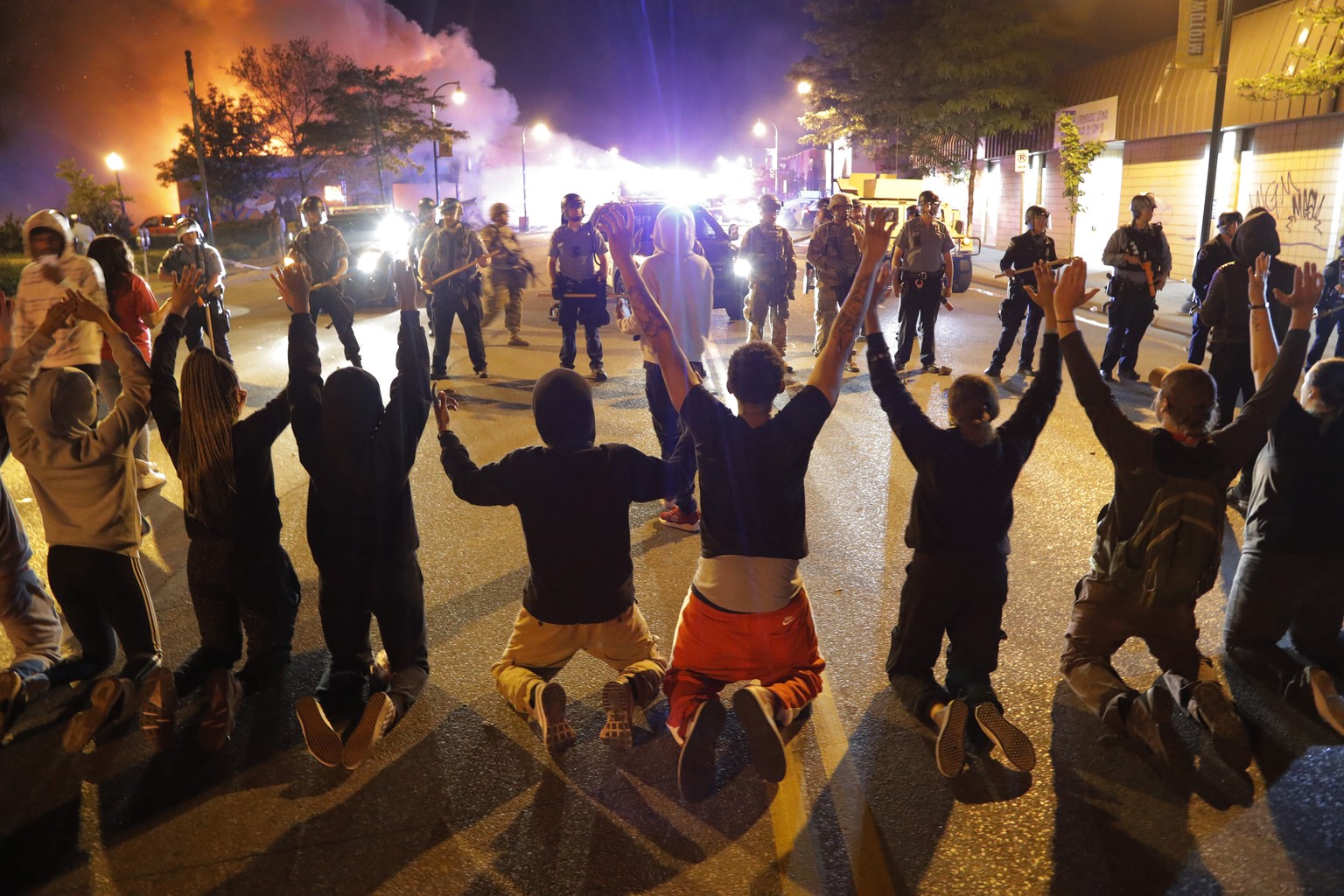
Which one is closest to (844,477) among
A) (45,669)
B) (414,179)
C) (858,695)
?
(858,695)

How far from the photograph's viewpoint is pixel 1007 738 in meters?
3.16

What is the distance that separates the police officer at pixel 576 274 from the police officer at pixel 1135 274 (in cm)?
527

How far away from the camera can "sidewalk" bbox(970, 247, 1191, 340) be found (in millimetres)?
15156

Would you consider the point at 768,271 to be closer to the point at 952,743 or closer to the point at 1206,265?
the point at 1206,265

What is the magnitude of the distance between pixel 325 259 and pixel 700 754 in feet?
29.6

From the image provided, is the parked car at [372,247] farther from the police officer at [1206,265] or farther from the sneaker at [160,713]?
the sneaker at [160,713]

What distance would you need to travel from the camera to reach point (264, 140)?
4219cm

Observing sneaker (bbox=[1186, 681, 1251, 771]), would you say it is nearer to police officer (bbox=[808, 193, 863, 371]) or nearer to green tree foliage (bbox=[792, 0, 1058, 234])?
police officer (bbox=[808, 193, 863, 371])

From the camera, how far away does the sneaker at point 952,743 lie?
3.18 metres

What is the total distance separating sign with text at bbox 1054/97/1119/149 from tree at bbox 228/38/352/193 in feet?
106

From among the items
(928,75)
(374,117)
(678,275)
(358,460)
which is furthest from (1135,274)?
(374,117)

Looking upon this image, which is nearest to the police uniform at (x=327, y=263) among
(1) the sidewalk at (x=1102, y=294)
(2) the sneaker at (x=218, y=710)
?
(2) the sneaker at (x=218, y=710)

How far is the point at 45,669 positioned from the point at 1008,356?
11.2m

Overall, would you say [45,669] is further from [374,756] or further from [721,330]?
[721,330]
